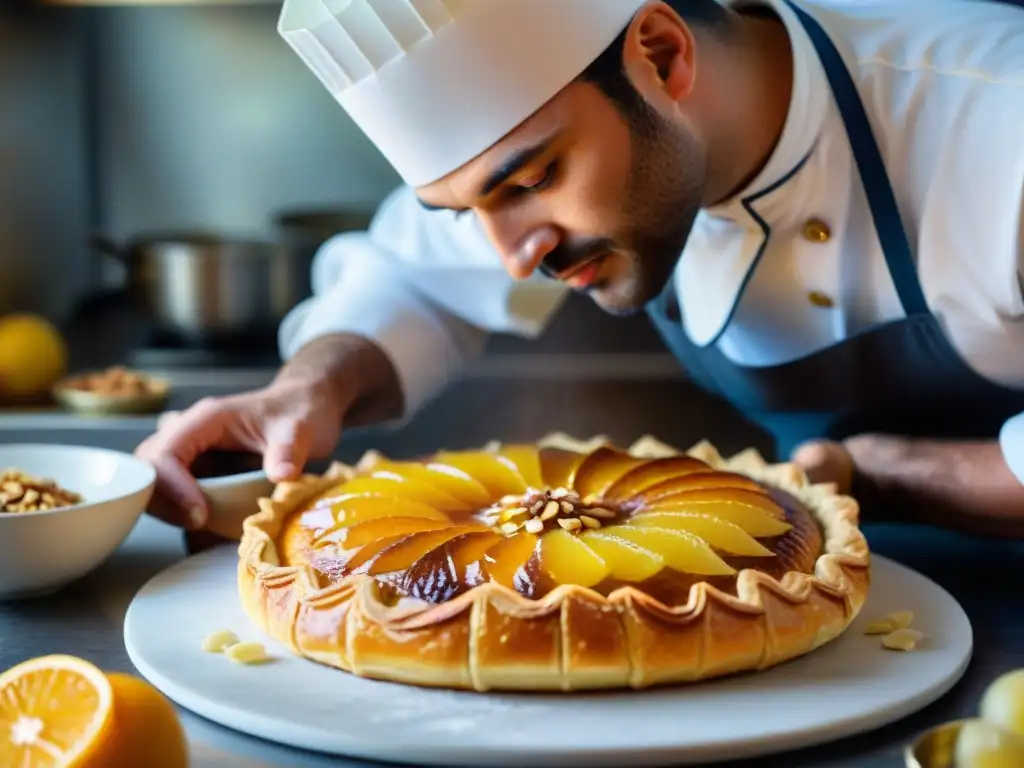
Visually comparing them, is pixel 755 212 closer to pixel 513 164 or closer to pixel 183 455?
pixel 513 164

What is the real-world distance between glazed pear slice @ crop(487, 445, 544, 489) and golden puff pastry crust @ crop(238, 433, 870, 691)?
0.16m

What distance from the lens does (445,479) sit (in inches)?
65.7

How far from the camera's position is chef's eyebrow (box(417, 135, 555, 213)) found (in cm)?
167

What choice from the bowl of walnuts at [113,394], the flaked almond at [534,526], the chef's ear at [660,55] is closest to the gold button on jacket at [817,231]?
the chef's ear at [660,55]

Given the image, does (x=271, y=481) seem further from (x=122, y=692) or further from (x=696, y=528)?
(x=122, y=692)

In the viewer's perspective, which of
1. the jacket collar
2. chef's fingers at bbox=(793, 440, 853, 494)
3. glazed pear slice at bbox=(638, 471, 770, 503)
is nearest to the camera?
glazed pear slice at bbox=(638, 471, 770, 503)

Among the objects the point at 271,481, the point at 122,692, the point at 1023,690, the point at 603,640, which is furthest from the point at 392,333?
the point at 1023,690

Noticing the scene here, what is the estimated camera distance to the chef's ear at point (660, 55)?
5.72 ft

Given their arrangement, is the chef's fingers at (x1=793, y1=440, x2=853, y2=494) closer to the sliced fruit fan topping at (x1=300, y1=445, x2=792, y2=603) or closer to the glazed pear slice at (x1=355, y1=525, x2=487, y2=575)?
the sliced fruit fan topping at (x1=300, y1=445, x2=792, y2=603)

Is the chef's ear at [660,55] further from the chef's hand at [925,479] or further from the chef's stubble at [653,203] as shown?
the chef's hand at [925,479]

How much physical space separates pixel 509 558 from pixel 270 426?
2.21ft

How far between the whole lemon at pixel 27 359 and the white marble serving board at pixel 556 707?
1694 millimetres

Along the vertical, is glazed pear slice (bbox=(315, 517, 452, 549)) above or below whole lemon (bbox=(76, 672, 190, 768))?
below

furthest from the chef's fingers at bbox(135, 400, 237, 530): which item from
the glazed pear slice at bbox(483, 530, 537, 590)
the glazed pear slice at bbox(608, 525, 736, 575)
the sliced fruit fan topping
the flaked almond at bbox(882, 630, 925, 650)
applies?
the flaked almond at bbox(882, 630, 925, 650)
